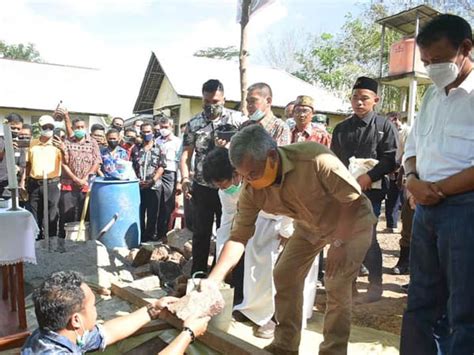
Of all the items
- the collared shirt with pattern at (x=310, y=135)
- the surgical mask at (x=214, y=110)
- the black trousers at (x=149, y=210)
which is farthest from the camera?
the black trousers at (x=149, y=210)

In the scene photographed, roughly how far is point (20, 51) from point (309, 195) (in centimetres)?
6099

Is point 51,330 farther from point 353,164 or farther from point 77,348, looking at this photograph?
point 353,164

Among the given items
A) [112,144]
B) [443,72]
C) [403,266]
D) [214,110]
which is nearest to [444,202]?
[443,72]

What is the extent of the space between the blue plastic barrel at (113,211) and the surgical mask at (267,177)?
414 centimetres

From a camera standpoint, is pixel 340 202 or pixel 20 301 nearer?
pixel 340 202

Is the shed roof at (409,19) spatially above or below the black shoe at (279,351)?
above

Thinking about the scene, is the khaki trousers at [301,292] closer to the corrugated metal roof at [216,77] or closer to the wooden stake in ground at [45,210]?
the wooden stake in ground at [45,210]

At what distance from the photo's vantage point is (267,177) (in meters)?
2.38

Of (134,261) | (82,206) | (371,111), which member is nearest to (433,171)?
(371,111)

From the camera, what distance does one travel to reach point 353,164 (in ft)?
12.9

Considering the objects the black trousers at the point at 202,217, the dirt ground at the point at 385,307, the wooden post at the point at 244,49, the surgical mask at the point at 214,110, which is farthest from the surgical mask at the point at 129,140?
the dirt ground at the point at 385,307

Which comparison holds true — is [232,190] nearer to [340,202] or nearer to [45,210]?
[340,202]

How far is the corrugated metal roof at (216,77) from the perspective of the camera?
19939 millimetres

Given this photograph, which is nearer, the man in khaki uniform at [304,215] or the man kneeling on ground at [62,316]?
the man kneeling on ground at [62,316]
